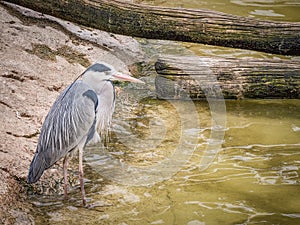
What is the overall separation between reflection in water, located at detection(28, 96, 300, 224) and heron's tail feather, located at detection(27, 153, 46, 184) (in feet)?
0.74

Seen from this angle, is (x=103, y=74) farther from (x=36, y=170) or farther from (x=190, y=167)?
(x=190, y=167)

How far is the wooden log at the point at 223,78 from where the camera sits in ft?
20.3

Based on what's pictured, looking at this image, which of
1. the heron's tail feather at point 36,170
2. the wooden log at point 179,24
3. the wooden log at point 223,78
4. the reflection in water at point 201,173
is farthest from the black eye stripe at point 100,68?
the wooden log at point 179,24

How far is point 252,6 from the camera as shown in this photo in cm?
940

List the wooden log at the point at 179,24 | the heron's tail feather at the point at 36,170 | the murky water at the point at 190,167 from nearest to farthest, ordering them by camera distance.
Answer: the heron's tail feather at the point at 36,170 → the murky water at the point at 190,167 → the wooden log at the point at 179,24

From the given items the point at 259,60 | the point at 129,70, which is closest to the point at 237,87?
the point at 259,60

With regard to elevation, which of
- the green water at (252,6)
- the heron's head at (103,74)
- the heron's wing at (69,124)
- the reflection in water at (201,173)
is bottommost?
the reflection in water at (201,173)

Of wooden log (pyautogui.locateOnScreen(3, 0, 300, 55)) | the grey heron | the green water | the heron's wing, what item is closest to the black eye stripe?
the grey heron

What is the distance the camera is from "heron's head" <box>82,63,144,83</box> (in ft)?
14.3

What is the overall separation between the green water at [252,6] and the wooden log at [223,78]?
2.75 meters

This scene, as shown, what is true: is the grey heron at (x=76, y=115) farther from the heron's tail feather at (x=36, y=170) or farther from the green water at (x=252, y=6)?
the green water at (x=252, y=6)

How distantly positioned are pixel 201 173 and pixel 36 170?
1.37m

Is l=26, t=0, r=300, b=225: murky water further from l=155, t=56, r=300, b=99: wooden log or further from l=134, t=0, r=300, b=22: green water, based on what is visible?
l=134, t=0, r=300, b=22: green water

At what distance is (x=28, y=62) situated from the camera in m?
6.18
